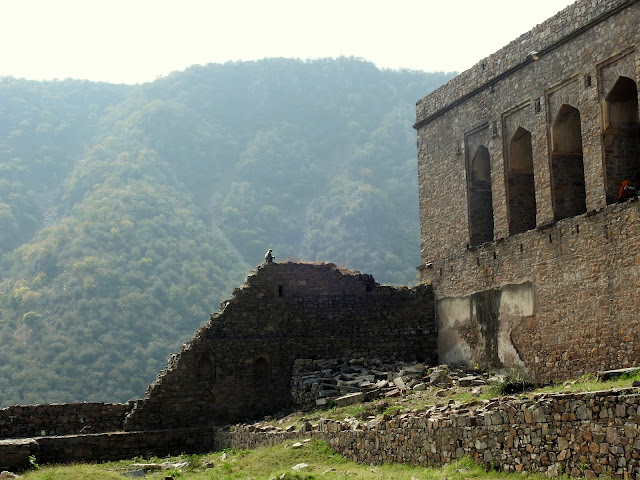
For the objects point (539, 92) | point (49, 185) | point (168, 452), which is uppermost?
point (49, 185)

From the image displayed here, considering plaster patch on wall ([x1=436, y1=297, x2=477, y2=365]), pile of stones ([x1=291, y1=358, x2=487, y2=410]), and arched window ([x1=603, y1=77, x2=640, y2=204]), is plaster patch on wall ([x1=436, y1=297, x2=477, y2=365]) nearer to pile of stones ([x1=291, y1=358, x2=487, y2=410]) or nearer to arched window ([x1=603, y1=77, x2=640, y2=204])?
pile of stones ([x1=291, y1=358, x2=487, y2=410])

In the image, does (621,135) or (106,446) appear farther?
(106,446)

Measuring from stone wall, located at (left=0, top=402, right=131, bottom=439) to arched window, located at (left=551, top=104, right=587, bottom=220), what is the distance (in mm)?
10065

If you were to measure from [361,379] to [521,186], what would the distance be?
5014mm

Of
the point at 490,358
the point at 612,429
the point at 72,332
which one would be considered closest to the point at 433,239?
the point at 490,358

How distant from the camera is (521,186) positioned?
20.5 meters

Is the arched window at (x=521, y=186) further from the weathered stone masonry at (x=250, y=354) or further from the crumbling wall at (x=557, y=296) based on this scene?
the weathered stone masonry at (x=250, y=354)

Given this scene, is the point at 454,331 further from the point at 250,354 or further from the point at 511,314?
the point at 250,354

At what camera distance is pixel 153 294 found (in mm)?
49844

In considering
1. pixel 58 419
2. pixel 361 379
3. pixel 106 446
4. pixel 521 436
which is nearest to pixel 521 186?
pixel 361 379

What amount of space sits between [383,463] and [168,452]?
718cm

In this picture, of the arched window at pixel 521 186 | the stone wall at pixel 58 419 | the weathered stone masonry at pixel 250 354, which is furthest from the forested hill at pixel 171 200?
the arched window at pixel 521 186

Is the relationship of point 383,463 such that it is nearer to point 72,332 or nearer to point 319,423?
point 319,423

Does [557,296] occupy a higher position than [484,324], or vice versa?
[557,296]
